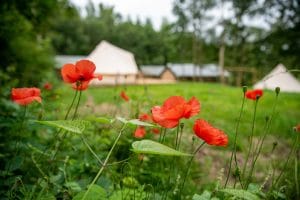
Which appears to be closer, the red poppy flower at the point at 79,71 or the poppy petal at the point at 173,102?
the poppy petal at the point at 173,102

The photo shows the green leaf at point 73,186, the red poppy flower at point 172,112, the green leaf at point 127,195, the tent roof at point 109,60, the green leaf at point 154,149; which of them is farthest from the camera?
the tent roof at point 109,60

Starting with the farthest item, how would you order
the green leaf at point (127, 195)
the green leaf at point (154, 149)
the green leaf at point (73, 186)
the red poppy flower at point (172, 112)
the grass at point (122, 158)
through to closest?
the grass at point (122, 158), the green leaf at point (73, 186), the green leaf at point (127, 195), the red poppy flower at point (172, 112), the green leaf at point (154, 149)

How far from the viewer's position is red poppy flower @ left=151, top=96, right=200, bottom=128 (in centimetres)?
74

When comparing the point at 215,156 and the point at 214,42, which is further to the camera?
the point at 214,42

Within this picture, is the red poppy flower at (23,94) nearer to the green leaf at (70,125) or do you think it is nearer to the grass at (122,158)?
the grass at (122,158)

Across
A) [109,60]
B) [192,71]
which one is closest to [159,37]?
[192,71]

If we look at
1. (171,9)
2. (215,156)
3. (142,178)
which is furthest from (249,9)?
(171,9)

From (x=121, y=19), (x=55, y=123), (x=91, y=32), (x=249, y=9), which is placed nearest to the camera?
(x=55, y=123)

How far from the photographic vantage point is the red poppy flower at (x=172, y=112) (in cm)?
74

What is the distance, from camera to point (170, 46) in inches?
1715

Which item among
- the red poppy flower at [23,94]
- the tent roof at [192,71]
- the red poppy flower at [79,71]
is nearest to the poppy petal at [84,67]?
the red poppy flower at [79,71]

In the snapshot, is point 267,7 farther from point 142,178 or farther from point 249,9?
point 142,178

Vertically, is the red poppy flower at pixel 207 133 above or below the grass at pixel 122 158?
above

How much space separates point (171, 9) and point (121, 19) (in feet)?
78.5
